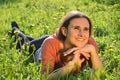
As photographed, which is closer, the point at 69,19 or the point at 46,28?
the point at 69,19

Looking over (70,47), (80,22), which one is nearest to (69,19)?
(80,22)

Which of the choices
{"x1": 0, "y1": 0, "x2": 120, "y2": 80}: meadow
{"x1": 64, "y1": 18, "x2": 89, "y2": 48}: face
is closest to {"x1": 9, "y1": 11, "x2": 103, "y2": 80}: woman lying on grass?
{"x1": 64, "y1": 18, "x2": 89, "y2": 48}: face

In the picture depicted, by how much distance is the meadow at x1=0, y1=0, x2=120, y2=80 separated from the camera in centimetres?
383

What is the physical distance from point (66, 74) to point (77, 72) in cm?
33

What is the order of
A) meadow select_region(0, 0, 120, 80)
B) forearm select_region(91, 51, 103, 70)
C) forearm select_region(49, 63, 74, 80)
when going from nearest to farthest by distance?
forearm select_region(49, 63, 74, 80) < meadow select_region(0, 0, 120, 80) < forearm select_region(91, 51, 103, 70)

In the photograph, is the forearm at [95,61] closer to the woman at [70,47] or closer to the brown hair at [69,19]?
the woman at [70,47]

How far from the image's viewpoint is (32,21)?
7.81 metres

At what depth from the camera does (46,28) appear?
6.80m

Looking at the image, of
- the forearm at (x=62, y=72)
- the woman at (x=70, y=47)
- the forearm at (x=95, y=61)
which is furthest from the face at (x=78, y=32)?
the forearm at (x=62, y=72)

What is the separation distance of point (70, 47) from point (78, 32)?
0.80 ft

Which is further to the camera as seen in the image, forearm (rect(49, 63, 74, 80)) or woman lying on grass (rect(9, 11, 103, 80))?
woman lying on grass (rect(9, 11, 103, 80))

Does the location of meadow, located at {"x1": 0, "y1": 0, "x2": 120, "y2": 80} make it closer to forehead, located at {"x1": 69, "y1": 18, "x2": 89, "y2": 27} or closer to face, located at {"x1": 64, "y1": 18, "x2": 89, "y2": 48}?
face, located at {"x1": 64, "y1": 18, "x2": 89, "y2": 48}

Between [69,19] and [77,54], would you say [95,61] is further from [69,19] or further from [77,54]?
[69,19]

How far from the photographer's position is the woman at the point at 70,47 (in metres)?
3.84
